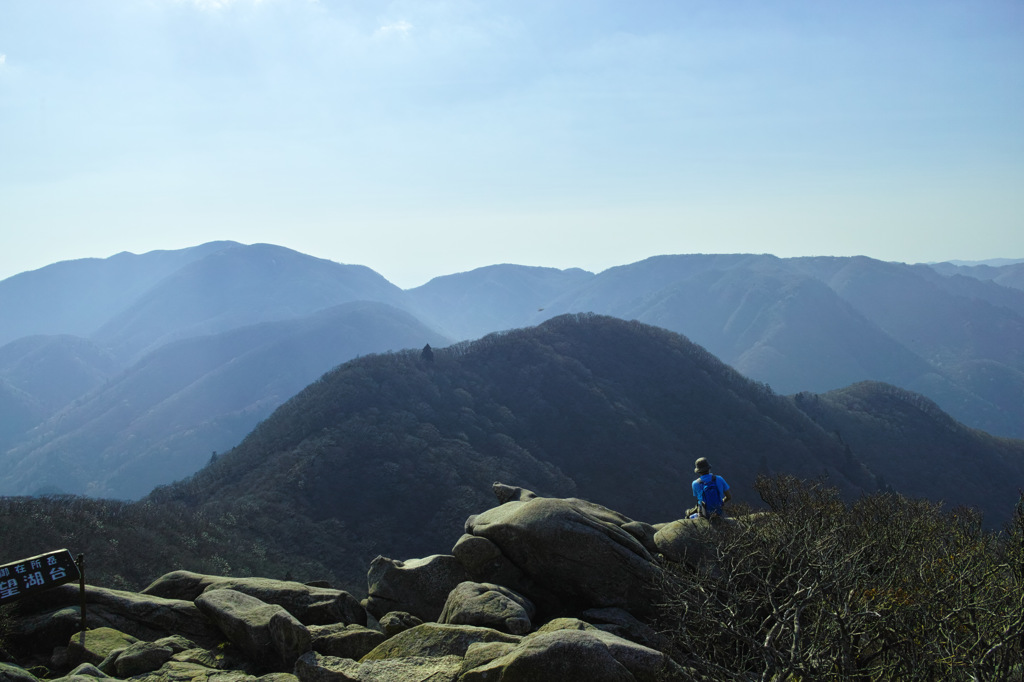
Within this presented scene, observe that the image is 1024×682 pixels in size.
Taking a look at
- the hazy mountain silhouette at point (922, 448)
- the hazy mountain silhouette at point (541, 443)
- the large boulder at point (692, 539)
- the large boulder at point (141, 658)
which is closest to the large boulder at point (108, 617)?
the large boulder at point (141, 658)

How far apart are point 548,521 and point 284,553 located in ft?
162

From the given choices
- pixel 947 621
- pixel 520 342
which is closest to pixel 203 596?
pixel 947 621

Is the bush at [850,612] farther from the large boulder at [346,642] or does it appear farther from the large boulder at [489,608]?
the large boulder at [346,642]

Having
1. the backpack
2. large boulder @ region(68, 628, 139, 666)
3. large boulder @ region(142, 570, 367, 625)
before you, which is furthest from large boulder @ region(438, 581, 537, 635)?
large boulder @ region(68, 628, 139, 666)

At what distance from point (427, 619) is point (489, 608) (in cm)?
355

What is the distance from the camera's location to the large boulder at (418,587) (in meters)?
18.6

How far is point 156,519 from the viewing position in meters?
55.6

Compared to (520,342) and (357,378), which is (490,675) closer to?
(357,378)

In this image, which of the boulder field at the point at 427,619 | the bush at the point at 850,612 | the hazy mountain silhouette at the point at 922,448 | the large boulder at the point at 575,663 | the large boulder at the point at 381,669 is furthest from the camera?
the hazy mountain silhouette at the point at 922,448

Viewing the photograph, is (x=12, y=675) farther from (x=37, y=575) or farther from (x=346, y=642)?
(x=346, y=642)

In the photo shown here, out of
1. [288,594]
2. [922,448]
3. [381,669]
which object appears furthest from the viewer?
[922,448]

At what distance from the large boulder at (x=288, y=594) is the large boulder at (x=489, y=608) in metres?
2.44

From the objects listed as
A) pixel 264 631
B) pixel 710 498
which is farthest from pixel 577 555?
pixel 264 631

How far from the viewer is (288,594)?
17.3 metres
